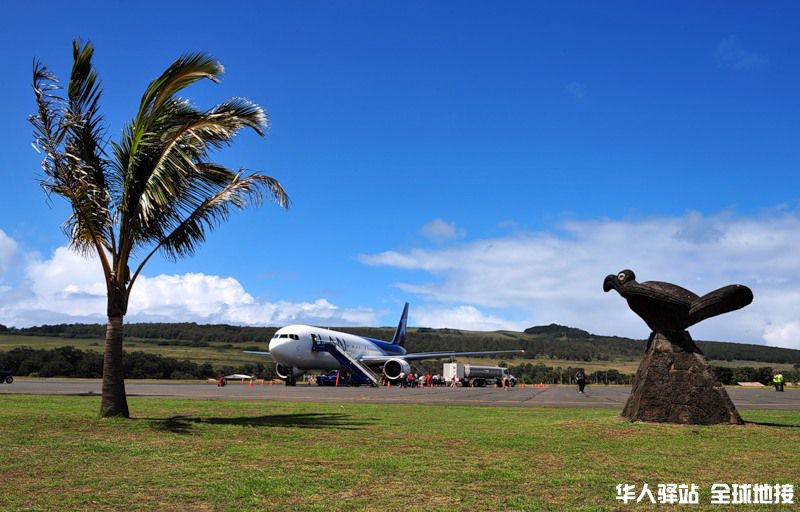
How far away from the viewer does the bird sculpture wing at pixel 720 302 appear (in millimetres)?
13242

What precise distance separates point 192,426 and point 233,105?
6667 millimetres

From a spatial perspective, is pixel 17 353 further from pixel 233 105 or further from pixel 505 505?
pixel 505 505

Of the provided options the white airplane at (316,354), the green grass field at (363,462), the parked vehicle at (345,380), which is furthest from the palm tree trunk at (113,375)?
the parked vehicle at (345,380)

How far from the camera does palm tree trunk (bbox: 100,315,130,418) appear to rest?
13844mm

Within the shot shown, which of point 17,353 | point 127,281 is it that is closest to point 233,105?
point 127,281

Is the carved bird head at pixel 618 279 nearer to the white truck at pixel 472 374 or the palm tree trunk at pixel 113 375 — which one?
the palm tree trunk at pixel 113 375

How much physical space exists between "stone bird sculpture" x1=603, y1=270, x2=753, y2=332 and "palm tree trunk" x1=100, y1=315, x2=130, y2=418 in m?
10.6

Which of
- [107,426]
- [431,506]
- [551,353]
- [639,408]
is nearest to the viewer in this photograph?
[431,506]

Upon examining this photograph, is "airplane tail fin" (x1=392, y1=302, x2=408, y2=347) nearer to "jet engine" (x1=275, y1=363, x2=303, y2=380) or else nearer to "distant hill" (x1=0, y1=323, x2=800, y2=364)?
"jet engine" (x1=275, y1=363, x2=303, y2=380)

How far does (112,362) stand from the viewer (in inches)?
552

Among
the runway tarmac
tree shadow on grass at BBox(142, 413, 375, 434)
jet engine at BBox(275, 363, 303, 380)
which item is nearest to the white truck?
jet engine at BBox(275, 363, 303, 380)

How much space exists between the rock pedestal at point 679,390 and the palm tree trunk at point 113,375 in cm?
1045

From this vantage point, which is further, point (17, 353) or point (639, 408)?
point (17, 353)

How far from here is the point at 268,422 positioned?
14.4 m
